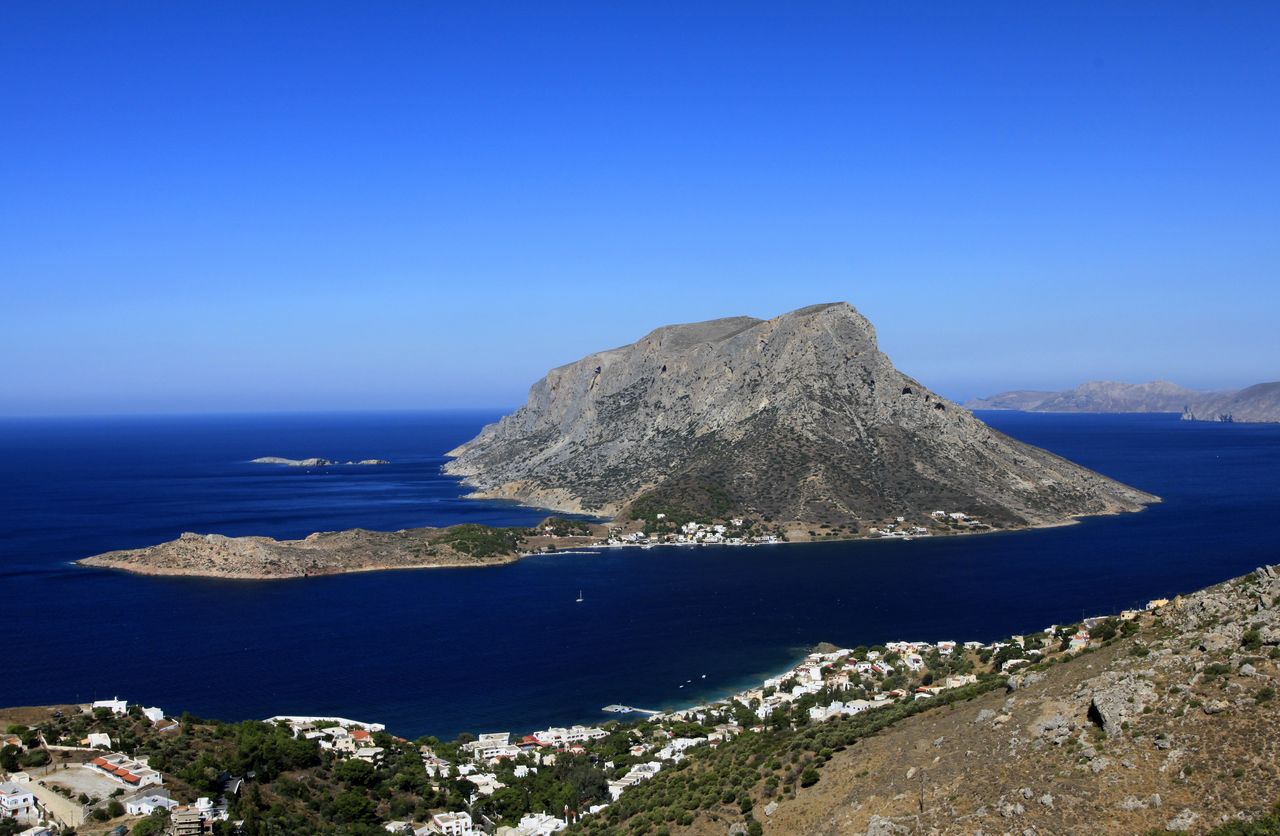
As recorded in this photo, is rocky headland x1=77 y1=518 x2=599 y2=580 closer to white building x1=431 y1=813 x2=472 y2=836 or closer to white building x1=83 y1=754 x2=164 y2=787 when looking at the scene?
white building x1=83 y1=754 x2=164 y2=787

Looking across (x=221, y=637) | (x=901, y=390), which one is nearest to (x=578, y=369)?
(x=901, y=390)

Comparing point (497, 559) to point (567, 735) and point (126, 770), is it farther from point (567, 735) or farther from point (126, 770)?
point (126, 770)

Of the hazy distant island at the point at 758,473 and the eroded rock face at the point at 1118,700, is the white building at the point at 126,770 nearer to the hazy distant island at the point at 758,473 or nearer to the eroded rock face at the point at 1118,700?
the eroded rock face at the point at 1118,700

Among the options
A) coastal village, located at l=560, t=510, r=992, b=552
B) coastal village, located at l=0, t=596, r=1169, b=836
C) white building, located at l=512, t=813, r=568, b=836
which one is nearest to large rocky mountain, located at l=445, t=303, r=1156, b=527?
coastal village, located at l=560, t=510, r=992, b=552

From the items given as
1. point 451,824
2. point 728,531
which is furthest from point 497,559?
point 451,824

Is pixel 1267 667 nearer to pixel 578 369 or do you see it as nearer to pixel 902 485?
pixel 902 485

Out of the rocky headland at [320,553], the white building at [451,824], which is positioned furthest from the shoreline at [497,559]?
the white building at [451,824]
